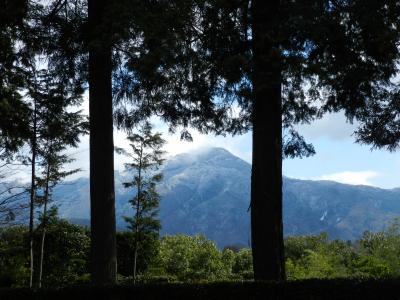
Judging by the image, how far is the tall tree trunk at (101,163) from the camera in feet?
26.5

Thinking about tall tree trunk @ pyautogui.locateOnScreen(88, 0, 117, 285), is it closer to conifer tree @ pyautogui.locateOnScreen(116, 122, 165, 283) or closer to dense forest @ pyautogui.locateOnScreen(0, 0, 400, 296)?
dense forest @ pyautogui.locateOnScreen(0, 0, 400, 296)

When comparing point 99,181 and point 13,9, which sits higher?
point 13,9

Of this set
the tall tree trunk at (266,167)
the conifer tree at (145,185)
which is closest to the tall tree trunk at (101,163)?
the tall tree trunk at (266,167)

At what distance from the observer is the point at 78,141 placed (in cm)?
988

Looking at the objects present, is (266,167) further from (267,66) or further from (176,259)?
(176,259)

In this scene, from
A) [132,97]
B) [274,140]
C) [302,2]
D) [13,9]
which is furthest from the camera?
[132,97]

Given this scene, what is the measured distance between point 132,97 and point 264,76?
11.5ft

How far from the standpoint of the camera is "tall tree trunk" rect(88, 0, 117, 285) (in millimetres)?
8062

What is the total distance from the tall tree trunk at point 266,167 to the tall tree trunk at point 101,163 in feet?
7.58

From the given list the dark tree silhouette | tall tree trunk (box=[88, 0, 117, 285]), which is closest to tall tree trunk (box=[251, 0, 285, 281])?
the dark tree silhouette

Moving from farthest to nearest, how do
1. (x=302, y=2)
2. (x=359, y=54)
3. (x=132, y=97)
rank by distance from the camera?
(x=132, y=97), (x=359, y=54), (x=302, y=2)

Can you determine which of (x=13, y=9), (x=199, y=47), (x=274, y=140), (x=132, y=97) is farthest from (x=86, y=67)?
(x=274, y=140)

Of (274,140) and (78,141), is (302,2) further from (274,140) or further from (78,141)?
(78,141)

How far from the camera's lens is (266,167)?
7.43m
